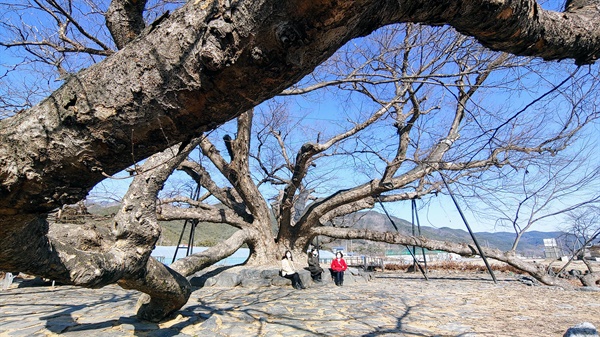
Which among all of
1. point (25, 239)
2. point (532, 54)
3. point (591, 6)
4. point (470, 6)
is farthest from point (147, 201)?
point (591, 6)

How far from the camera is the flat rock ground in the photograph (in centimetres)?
382

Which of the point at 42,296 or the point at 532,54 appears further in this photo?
the point at 42,296

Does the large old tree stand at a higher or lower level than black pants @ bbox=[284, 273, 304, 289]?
higher

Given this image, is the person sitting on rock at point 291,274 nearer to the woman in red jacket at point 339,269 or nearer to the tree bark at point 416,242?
the woman in red jacket at point 339,269

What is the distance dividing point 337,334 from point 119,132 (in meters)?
3.45

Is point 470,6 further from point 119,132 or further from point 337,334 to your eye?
point 337,334

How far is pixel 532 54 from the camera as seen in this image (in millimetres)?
1810

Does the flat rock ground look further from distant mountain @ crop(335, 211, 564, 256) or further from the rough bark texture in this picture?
the rough bark texture

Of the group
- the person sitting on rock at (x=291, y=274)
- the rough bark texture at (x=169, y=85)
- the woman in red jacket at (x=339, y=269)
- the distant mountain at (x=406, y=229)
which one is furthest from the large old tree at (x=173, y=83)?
the woman in red jacket at (x=339, y=269)

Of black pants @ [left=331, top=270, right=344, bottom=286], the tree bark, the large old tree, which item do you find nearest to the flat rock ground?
→ black pants @ [left=331, top=270, right=344, bottom=286]

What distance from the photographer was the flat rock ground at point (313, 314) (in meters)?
3.82

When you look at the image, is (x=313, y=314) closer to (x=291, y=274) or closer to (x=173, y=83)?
(x=291, y=274)

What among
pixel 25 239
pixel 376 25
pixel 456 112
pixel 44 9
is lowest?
pixel 25 239

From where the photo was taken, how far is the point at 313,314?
4871 millimetres
